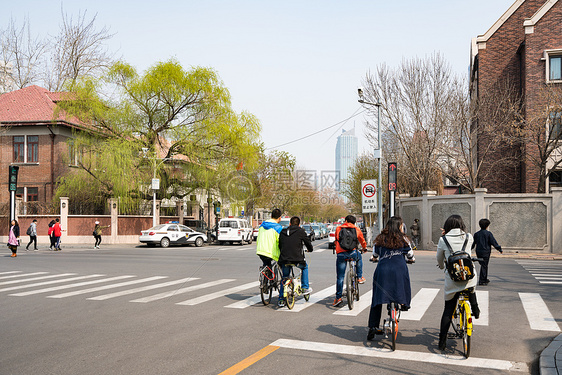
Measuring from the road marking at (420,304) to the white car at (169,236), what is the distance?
23565mm

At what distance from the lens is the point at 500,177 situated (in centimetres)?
3319

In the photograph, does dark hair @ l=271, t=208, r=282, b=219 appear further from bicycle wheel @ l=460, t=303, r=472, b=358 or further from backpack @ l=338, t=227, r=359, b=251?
bicycle wheel @ l=460, t=303, r=472, b=358

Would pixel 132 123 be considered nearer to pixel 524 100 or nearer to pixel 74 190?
pixel 74 190

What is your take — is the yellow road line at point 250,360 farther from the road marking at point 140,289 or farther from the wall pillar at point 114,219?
the wall pillar at point 114,219

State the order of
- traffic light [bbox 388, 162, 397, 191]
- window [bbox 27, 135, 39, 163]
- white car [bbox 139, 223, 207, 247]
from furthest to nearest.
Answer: window [bbox 27, 135, 39, 163] < white car [bbox 139, 223, 207, 247] < traffic light [bbox 388, 162, 397, 191]

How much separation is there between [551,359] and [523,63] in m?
29.1

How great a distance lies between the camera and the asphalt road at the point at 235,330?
5.88 metres

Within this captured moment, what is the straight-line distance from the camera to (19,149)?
127 ft

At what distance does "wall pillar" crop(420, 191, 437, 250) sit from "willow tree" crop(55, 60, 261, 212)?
1464cm

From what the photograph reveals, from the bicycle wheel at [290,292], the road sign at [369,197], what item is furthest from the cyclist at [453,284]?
the road sign at [369,197]

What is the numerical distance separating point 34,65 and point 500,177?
140ft

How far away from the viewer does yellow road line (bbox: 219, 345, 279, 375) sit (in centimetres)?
554

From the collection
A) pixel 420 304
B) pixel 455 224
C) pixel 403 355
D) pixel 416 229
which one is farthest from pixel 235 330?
pixel 416 229

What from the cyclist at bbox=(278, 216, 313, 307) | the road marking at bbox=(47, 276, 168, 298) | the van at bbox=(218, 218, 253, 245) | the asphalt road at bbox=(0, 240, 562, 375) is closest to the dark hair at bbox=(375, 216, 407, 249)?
the asphalt road at bbox=(0, 240, 562, 375)
